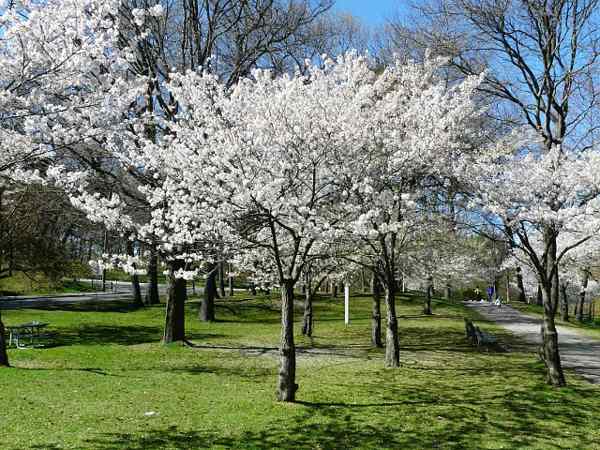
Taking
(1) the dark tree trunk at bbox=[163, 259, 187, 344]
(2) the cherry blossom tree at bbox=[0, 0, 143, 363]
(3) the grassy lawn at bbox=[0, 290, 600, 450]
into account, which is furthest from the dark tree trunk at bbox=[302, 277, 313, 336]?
(2) the cherry blossom tree at bbox=[0, 0, 143, 363]

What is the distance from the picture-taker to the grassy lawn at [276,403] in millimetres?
7359

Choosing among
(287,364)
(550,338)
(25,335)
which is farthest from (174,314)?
(550,338)

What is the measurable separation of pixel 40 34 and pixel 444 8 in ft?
37.8

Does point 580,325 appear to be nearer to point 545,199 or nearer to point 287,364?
point 545,199

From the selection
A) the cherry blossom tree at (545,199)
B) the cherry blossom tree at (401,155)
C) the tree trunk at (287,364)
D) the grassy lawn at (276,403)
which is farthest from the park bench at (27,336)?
the cherry blossom tree at (545,199)

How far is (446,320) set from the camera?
93.4 ft

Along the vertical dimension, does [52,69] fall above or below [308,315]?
above

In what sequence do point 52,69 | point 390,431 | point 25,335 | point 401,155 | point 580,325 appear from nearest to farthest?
point 52,69
point 390,431
point 401,155
point 25,335
point 580,325

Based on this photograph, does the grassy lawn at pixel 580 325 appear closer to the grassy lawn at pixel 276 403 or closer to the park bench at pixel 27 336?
the grassy lawn at pixel 276 403

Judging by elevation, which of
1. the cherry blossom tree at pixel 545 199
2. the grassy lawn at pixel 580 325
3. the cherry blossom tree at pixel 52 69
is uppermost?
the cherry blossom tree at pixel 52 69

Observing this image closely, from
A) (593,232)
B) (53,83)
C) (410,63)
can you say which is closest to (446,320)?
(410,63)

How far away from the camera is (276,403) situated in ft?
29.8

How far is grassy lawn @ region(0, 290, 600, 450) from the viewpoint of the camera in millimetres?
7359

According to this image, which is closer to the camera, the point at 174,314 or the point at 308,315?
the point at 174,314
